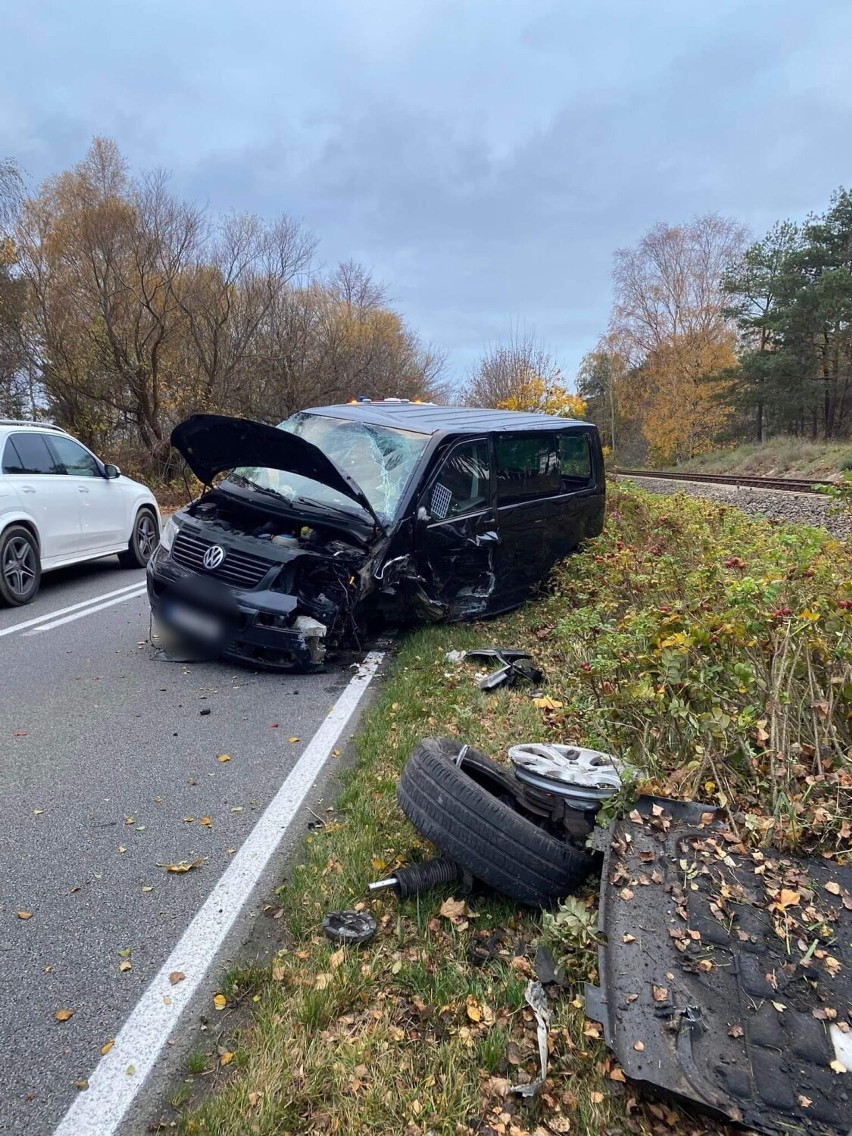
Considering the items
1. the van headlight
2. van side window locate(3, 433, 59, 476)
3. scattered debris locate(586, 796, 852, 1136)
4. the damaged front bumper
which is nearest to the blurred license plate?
the damaged front bumper

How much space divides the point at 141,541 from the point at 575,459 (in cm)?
580

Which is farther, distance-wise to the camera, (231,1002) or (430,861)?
(430,861)

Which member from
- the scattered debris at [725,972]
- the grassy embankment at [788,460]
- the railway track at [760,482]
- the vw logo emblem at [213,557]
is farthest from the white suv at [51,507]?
the grassy embankment at [788,460]

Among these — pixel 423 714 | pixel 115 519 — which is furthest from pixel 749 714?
pixel 115 519

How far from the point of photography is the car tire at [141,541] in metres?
9.31

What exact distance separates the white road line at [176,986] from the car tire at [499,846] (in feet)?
2.57

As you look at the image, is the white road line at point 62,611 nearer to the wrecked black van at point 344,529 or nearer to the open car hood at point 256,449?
the wrecked black van at point 344,529

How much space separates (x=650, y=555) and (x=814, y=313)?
1342 inches

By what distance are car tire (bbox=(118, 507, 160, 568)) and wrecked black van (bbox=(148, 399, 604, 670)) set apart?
3.50m

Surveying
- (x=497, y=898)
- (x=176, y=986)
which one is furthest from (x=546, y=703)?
(x=176, y=986)

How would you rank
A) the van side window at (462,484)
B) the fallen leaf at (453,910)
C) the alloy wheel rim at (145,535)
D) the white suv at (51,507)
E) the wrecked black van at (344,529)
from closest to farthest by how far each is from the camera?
the fallen leaf at (453,910), the wrecked black van at (344,529), the van side window at (462,484), the white suv at (51,507), the alloy wheel rim at (145,535)

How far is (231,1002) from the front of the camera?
7.24ft

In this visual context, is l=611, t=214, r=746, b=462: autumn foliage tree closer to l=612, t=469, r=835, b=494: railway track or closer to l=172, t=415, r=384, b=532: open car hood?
l=612, t=469, r=835, b=494: railway track

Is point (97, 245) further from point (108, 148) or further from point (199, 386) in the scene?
point (199, 386)
